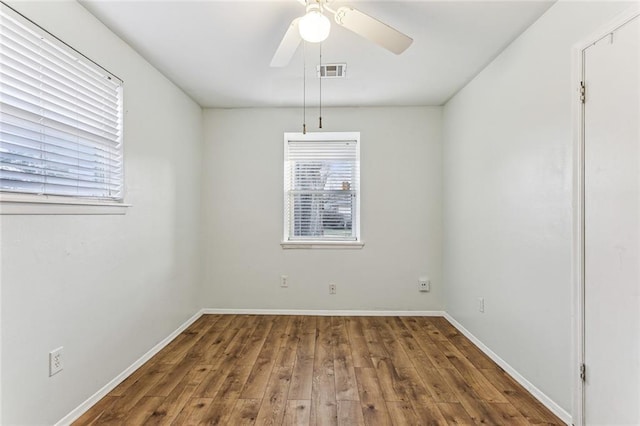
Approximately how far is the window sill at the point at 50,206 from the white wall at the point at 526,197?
2.84 meters

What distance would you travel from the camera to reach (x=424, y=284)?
3.70 m

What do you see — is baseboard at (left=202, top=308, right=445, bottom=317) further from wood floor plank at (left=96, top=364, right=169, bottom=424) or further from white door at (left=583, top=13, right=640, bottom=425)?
white door at (left=583, top=13, right=640, bottom=425)

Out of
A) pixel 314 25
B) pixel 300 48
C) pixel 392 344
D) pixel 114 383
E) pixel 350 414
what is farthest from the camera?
pixel 392 344

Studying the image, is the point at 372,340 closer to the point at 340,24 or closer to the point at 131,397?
the point at 131,397

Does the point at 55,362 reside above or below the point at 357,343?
above

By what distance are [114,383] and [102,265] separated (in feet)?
2.74

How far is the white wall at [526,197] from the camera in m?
1.82

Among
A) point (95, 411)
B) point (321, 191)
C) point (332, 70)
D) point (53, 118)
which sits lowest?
point (95, 411)

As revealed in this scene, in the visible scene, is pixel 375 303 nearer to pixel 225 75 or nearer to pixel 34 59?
pixel 225 75

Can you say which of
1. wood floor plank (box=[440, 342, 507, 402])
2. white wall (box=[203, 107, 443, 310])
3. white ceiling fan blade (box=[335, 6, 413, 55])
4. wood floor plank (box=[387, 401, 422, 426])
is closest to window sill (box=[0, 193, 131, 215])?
white wall (box=[203, 107, 443, 310])

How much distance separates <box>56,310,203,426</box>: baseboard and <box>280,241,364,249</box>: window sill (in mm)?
1415

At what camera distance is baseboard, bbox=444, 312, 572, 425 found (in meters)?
1.83

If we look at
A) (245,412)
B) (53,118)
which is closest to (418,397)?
(245,412)

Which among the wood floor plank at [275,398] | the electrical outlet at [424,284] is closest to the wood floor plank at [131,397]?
the wood floor plank at [275,398]
